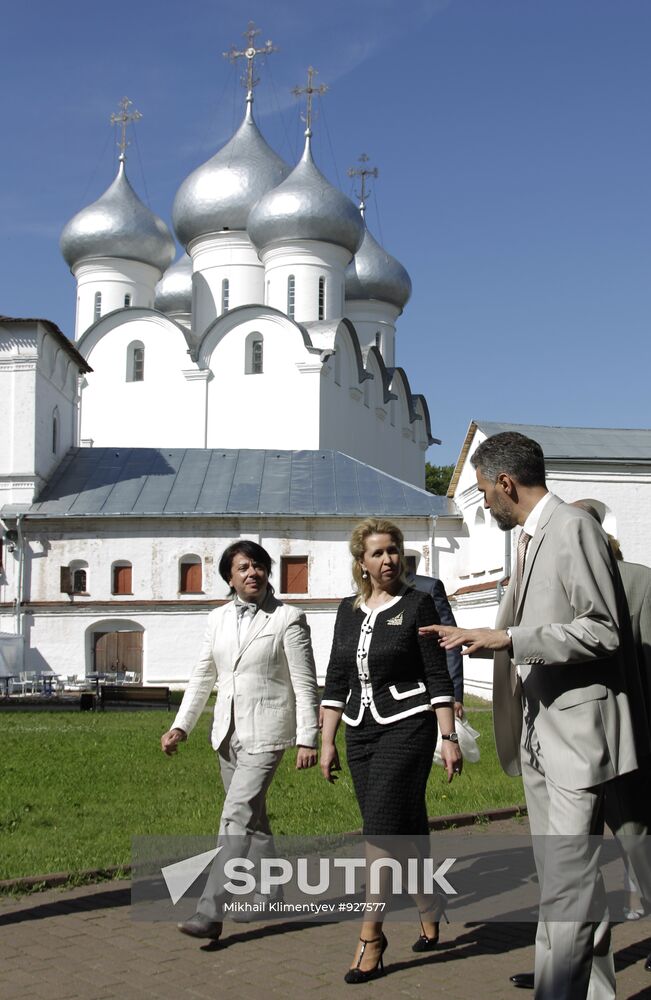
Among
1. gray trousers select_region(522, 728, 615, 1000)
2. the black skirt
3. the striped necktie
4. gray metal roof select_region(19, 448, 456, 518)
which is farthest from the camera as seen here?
gray metal roof select_region(19, 448, 456, 518)

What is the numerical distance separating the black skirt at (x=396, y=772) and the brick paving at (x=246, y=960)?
22.4 inches

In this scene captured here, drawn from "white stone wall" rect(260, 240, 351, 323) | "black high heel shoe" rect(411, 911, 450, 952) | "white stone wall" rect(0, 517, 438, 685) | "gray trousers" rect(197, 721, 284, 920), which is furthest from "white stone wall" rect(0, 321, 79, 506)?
"black high heel shoe" rect(411, 911, 450, 952)

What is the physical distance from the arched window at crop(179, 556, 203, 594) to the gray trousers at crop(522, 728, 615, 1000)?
80.5 feet

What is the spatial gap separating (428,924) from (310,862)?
1721 mm

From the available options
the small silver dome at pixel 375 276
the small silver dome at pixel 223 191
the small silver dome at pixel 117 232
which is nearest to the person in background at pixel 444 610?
the small silver dome at pixel 223 191

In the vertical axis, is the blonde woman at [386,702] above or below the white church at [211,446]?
below

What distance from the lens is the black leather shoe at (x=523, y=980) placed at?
4387 mm

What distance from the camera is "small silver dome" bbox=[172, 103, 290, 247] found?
38.1 meters

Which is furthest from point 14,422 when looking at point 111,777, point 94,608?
point 111,777

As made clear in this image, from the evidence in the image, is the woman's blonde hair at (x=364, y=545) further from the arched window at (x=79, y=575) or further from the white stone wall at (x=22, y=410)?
the white stone wall at (x=22, y=410)

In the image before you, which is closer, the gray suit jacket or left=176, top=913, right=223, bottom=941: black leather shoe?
the gray suit jacket

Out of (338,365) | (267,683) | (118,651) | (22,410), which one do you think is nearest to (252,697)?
(267,683)

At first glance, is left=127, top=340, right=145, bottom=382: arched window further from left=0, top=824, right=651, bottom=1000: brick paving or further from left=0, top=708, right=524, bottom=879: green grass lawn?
left=0, top=824, right=651, bottom=1000: brick paving

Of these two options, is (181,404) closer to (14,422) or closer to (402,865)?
(14,422)
